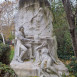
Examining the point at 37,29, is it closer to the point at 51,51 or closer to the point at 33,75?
the point at 51,51

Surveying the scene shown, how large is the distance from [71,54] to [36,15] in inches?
208

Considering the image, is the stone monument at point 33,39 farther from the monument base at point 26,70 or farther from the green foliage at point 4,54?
the green foliage at point 4,54

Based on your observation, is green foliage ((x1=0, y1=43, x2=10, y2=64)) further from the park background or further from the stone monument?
the stone monument

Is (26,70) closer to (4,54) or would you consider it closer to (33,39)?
(33,39)

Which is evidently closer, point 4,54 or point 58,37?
point 4,54

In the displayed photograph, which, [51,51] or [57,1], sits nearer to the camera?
[57,1]

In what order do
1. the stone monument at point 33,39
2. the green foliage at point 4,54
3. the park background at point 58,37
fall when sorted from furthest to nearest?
the green foliage at point 4,54
the stone monument at point 33,39
the park background at point 58,37

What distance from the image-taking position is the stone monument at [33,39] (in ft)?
13.8

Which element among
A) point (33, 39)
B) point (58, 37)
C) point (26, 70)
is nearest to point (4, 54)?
point (33, 39)

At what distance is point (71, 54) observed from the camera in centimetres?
861

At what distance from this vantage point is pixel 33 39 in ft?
16.1

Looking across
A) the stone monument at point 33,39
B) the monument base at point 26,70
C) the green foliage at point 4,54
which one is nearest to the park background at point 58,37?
the green foliage at point 4,54

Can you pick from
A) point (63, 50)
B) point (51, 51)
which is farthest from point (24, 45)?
point (63, 50)

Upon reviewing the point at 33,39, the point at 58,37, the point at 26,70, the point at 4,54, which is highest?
the point at 33,39
